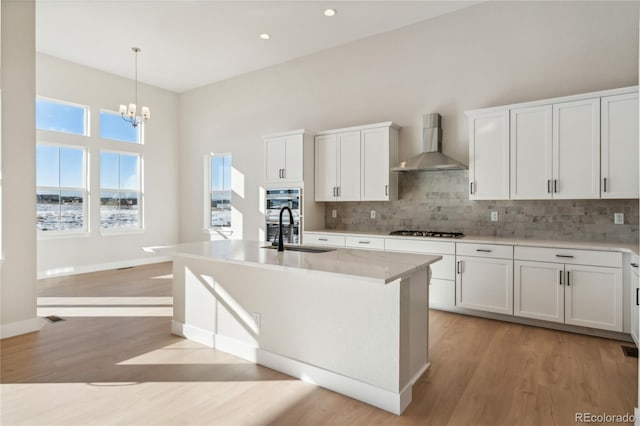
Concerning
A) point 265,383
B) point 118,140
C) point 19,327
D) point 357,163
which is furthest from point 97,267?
point 265,383

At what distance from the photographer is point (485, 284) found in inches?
151

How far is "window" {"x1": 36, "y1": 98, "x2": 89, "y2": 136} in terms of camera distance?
5848mm

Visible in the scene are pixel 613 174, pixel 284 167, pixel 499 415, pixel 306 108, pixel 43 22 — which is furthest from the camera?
pixel 306 108

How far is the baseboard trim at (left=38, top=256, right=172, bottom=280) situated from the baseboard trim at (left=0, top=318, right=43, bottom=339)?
276 cm

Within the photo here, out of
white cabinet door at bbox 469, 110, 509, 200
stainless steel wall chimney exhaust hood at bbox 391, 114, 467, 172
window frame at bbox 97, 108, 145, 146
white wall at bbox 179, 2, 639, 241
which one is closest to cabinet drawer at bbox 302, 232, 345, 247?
stainless steel wall chimney exhaust hood at bbox 391, 114, 467, 172

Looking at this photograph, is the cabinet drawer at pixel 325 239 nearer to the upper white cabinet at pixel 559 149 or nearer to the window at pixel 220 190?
the upper white cabinet at pixel 559 149

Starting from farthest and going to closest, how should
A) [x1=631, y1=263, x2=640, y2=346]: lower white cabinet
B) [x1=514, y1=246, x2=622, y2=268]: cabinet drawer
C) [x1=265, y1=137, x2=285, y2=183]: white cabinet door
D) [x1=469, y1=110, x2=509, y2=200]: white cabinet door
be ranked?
[x1=265, y1=137, x2=285, y2=183]: white cabinet door, [x1=469, y1=110, x2=509, y2=200]: white cabinet door, [x1=514, y1=246, x2=622, y2=268]: cabinet drawer, [x1=631, y1=263, x2=640, y2=346]: lower white cabinet

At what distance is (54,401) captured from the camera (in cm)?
227

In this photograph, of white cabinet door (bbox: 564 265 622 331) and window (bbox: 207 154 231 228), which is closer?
white cabinet door (bbox: 564 265 622 331)

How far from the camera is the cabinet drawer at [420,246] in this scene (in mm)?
4055

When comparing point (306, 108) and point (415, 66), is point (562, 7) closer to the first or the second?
point (415, 66)

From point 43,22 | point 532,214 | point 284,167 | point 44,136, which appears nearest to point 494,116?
point 532,214

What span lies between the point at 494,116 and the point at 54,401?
15.1 ft
